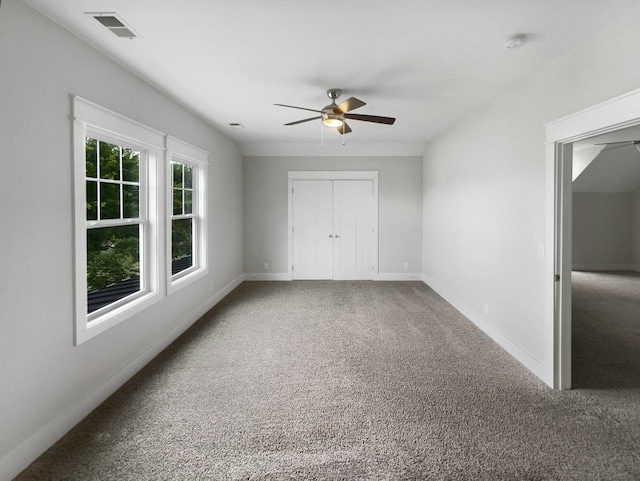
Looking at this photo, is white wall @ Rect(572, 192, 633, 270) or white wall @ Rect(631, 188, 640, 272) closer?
white wall @ Rect(631, 188, 640, 272)

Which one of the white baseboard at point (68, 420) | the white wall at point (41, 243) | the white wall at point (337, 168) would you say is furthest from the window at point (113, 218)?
the white wall at point (337, 168)

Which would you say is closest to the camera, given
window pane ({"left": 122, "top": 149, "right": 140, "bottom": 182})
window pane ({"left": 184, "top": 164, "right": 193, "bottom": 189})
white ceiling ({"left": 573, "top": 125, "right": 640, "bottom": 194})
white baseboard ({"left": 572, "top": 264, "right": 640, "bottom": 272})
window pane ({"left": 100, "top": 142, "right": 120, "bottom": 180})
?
window pane ({"left": 100, "top": 142, "right": 120, "bottom": 180})

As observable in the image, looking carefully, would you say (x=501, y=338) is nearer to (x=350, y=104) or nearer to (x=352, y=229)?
(x=350, y=104)

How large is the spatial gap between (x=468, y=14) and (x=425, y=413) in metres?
2.59

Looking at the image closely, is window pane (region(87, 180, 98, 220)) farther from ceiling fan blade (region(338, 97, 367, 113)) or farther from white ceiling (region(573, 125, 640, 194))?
white ceiling (region(573, 125, 640, 194))

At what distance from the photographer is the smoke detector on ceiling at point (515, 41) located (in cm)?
243

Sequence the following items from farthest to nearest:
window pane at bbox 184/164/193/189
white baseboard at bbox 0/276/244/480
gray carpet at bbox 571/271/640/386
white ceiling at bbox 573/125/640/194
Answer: white ceiling at bbox 573/125/640/194
window pane at bbox 184/164/193/189
gray carpet at bbox 571/271/640/386
white baseboard at bbox 0/276/244/480

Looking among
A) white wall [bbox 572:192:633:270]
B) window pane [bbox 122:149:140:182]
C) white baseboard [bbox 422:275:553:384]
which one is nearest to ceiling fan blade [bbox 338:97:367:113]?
window pane [bbox 122:149:140:182]

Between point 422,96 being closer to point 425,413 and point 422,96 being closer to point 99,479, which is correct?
point 425,413

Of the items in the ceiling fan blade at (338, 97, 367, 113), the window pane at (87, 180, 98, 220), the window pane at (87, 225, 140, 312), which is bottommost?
the window pane at (87, 225, 140, 312)

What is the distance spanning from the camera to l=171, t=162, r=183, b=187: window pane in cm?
422

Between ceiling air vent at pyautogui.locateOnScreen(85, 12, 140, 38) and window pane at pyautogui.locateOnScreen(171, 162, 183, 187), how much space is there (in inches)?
73.5

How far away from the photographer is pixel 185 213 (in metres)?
4.49

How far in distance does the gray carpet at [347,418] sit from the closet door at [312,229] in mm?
3114
